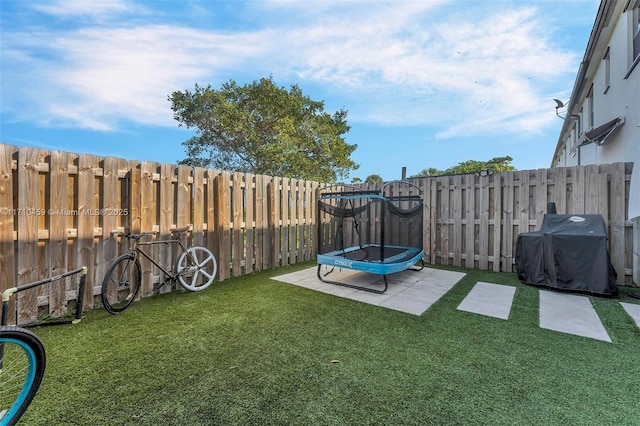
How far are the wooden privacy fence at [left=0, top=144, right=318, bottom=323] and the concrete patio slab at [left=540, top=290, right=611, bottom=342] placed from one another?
4194mm

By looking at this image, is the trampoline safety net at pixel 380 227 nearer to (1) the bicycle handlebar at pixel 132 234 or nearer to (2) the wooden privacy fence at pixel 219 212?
(2) the wooden privacy fence at pixel 219 212

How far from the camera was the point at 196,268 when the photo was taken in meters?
3.85

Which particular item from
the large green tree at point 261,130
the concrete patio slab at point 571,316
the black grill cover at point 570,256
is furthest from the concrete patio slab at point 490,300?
the large green tree at point 261,130

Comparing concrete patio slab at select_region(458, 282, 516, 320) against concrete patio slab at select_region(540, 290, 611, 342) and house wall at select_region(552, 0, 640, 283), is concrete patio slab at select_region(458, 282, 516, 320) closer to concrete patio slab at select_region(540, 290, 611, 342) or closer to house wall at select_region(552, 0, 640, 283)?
concrete patio slab at select_region(540, 290, 611, 342)

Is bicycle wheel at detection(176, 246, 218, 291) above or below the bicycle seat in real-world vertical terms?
below

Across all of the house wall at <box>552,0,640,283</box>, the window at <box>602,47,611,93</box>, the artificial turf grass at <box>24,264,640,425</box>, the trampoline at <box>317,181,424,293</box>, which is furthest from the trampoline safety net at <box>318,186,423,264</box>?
the window at <box>602,47,611,93</box>

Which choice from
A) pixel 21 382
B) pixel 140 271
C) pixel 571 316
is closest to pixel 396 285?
pixel 571 316

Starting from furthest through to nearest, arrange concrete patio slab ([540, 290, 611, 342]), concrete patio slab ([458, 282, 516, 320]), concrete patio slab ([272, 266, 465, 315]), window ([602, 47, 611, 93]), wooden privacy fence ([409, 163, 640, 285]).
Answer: window ([602, 47, 611, 93]) < wooden privacy fence ([409, 163, 640, 285]) < concrete patio slab ([272, 266, 465, 315]) < concrete patio slab ([458, 282, 516, 320]) < concrete patio slab ([540, 290, 611, 342])

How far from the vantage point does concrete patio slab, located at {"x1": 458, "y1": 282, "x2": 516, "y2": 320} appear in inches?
116

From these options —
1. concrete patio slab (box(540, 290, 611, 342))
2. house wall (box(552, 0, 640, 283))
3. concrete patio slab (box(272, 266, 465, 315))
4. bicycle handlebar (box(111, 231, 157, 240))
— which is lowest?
concrete patio slab (box(272, 266, 465, 315))

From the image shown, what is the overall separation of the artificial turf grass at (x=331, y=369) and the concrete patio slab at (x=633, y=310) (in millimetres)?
95

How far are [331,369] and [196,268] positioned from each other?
2729mm

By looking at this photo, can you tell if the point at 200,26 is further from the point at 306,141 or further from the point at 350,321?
the point at 350,321

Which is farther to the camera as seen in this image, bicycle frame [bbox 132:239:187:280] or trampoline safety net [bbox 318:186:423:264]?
trampoline safety net [bbox 318:186:423:264]
